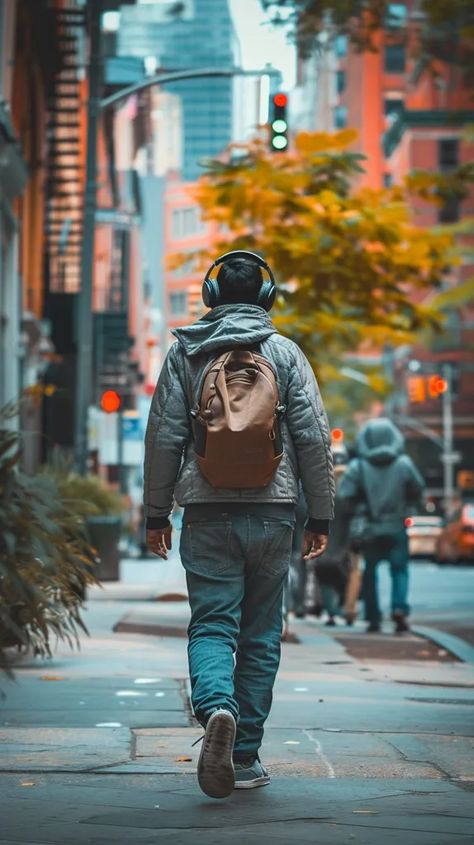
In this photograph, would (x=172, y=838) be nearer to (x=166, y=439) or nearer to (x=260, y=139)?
(x=166, y=439)

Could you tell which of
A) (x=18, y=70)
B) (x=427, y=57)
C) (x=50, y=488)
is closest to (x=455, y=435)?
(x=18, y=70)

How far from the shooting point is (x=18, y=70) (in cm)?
2950

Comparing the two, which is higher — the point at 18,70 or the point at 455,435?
the point at 18,70

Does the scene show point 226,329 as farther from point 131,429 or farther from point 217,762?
point 131,429

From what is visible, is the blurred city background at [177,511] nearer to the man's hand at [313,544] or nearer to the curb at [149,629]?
the curb at [149,629]

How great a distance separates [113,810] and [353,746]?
1.96 meters

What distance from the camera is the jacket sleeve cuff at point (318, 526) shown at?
677 cm

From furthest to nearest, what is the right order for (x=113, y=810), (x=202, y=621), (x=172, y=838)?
(x=202, y=621)
(x=113, y=810)
(x=172, y=838)

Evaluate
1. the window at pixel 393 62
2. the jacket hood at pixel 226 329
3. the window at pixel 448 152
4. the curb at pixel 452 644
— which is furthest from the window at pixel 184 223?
the jacket hood at pixel 226 329

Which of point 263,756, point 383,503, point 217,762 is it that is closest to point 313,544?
point 263,756

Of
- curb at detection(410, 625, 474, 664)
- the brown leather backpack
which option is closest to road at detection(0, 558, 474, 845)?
curb at detection(410, 625, 474, 664)

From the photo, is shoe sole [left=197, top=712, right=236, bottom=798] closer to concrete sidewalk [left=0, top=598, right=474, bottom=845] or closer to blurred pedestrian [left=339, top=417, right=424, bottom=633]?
concrete sidewalk [left=0, top=598, right=474, bottom=845]

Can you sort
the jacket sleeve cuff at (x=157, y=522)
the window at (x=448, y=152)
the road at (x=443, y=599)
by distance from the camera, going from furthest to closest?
the window at (x=448, y=152)
the road at (x=443, y=599)
the jacket sleeve cuff at (x=157, y=522)

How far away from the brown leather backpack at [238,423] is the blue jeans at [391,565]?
9.65m
